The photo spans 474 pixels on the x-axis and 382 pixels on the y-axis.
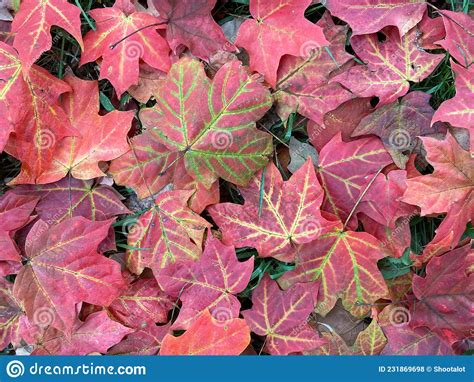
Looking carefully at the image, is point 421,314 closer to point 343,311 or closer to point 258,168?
point 343,311

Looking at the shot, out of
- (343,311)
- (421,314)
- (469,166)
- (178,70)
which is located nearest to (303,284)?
(343,311)

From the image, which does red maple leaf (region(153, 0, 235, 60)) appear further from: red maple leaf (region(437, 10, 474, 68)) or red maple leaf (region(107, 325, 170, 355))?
red maple leaf (region(107, 325, 170, 355))

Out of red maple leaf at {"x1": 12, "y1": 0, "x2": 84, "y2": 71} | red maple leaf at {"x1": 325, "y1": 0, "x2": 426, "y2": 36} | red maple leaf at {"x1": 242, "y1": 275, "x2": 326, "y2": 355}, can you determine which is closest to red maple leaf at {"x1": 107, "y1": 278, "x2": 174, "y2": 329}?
red maple leaf at {"x1": 242, "y1": 275, "x2": 326, "y2": 355}

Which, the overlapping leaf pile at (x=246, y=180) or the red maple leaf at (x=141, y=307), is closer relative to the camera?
the overlapping leaf pile at (x=246, y=180)

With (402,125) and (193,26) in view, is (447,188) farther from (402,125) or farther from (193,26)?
(193,26)

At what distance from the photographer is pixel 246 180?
1.35m

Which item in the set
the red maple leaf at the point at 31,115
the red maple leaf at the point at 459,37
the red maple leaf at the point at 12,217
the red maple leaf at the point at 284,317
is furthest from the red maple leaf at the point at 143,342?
the red maple leaf at the point at 459,37

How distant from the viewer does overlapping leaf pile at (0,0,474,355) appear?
131cm

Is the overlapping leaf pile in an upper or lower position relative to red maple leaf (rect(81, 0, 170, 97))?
lower

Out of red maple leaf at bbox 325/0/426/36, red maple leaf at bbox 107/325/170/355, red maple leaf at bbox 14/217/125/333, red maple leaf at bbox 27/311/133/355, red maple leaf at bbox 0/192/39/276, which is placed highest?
red maple leaf at bbox 325/0/426/36

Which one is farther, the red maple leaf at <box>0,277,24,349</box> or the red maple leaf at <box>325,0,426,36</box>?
the red maple leaf at <box>0,277,24,349</box>

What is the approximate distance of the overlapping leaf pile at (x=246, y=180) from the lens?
1309 millimetres

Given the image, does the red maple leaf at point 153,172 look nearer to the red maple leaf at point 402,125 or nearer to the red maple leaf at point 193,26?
the red maple leaf at point 193,26

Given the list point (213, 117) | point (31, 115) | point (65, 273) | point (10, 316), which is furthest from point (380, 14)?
point (10, 316)
